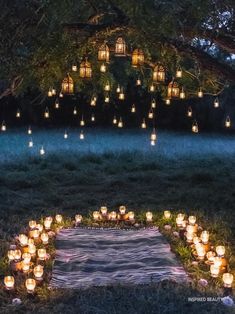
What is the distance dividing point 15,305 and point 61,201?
4.07 metres

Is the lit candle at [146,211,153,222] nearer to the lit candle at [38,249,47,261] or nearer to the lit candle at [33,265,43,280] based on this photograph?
the lit candle at [38,249,47,261]

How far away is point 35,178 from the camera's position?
9875 millimetres

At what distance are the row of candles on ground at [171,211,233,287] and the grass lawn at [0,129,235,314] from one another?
13.8 inches

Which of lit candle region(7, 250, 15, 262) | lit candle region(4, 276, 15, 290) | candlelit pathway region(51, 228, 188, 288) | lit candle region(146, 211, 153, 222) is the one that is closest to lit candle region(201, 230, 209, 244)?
candlelit pathway region(51, 228, 188, 288)

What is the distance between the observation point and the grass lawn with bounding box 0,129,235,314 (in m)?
4.28

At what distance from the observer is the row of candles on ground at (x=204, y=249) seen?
485cm

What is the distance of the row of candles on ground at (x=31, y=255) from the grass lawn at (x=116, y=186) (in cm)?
15

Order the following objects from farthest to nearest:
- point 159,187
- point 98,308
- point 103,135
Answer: point 103,135, point 159,187, point 98,308

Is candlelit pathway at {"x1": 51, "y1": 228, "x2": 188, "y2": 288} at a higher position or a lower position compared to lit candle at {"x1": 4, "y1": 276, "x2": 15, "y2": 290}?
lower

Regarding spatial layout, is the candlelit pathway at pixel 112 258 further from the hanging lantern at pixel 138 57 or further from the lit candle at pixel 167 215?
the hanging lantern at pixel 138 57

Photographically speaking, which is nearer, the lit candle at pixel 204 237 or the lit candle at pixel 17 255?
the lit candle at pixel 17 255

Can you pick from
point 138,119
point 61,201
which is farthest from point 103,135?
point 61,201

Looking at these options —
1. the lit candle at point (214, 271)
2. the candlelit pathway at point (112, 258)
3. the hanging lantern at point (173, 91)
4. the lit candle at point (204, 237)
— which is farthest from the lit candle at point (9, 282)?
the hanging lantern at point (173, 91)

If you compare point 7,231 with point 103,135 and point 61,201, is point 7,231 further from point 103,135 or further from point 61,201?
point 103,135
